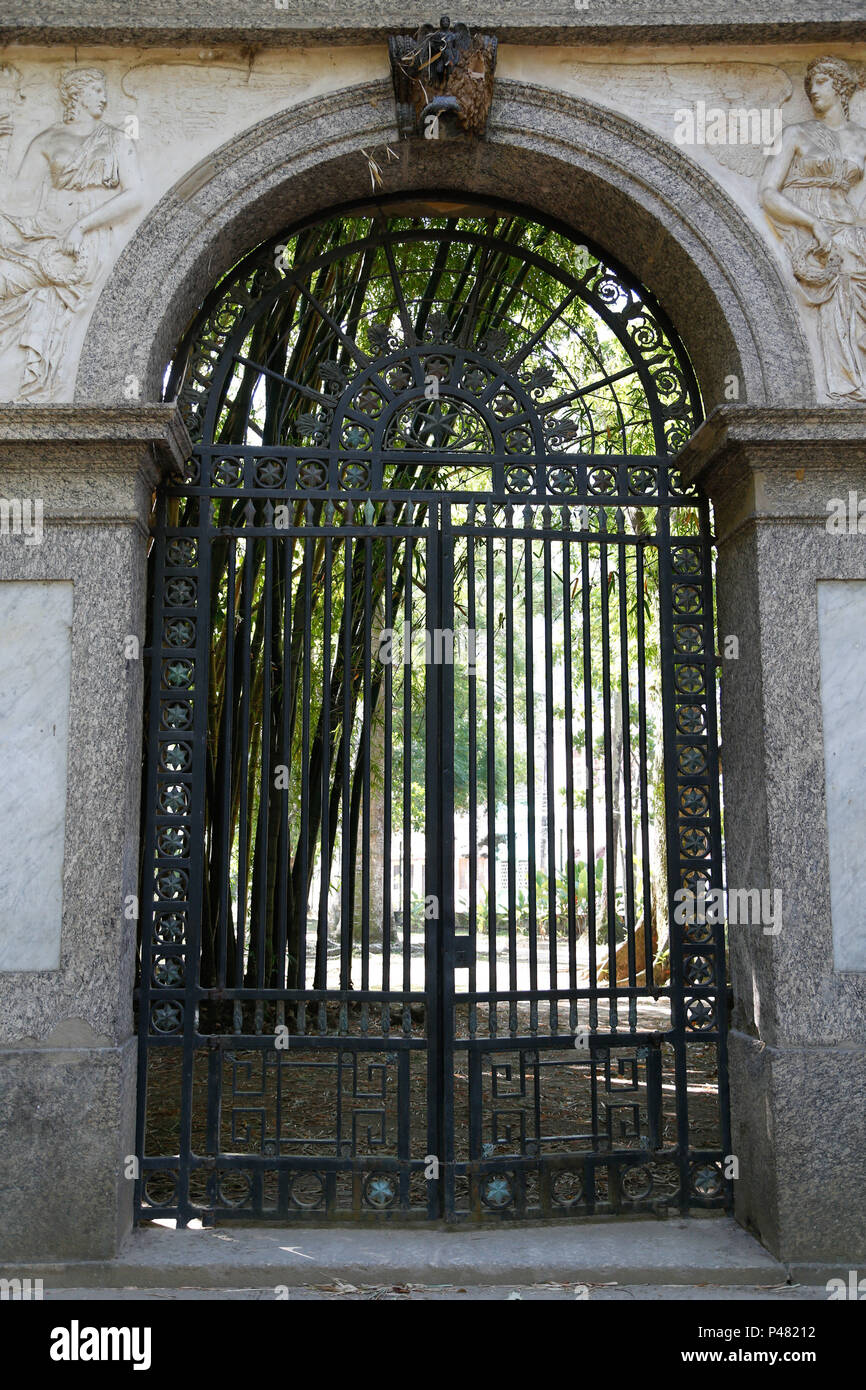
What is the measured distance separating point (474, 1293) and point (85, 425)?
3.79m

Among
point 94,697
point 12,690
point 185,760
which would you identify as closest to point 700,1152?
point 185,760

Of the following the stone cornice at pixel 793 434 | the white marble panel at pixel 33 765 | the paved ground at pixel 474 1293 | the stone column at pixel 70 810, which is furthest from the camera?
the stone cornice at pixel 793 434

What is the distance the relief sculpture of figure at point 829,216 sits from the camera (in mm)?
4805

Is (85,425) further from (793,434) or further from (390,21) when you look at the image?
(793,434)

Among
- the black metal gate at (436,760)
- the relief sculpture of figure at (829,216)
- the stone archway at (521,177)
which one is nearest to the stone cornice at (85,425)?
the stone archway at (521,177)

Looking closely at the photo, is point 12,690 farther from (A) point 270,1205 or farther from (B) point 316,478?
(A) point 270,1205

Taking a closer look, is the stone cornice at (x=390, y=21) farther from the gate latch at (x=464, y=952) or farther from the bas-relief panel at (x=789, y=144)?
the gate latch at (x=464, y=952)

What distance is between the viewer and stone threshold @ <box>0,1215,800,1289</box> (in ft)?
13.7

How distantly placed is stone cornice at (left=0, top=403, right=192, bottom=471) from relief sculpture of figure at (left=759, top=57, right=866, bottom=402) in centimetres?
287

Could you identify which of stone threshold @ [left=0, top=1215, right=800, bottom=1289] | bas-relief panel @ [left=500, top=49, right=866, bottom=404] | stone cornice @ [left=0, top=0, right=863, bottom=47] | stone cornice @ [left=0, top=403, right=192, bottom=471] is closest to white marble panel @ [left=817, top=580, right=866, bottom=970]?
bas-relief panel @ [left=500, top=49, right=866, bottom=404]

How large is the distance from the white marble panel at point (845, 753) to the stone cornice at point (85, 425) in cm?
293

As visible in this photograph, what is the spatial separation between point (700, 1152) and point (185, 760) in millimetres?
2861

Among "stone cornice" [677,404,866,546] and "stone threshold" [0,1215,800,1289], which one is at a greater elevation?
"stone cornice" [677,404,866,546]

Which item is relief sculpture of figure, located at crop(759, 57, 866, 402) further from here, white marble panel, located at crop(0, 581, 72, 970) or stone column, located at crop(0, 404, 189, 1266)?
white marble panel, located at crop(0, 581, 72, 970)
